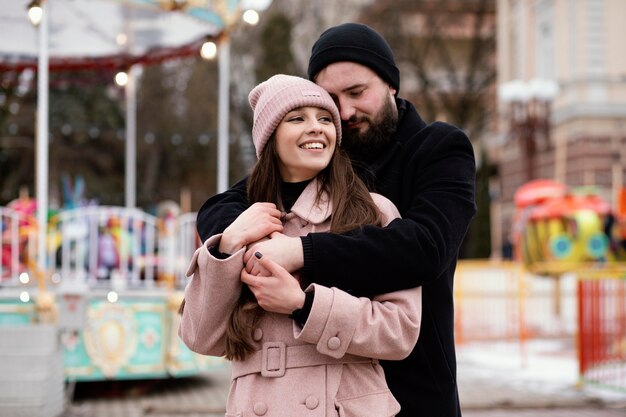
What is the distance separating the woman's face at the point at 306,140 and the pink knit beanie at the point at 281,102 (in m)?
0.02

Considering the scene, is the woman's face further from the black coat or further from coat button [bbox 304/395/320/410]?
coat button [bbox 304/395/320/410]

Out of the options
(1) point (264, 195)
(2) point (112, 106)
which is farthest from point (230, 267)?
(2) point (112, 106)

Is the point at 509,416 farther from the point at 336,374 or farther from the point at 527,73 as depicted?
the point at 527,73

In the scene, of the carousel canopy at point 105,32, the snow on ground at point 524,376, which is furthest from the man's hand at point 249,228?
the carousel canopy at point 105,32

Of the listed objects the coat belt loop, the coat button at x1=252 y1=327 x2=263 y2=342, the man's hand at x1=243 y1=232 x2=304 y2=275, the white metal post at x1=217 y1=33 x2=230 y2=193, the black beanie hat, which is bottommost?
the coat belt loop

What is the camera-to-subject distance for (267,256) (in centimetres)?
210

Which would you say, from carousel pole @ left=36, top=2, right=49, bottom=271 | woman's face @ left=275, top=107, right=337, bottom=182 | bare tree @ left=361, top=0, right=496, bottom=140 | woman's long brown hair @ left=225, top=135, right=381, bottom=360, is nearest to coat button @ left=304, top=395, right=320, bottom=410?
woman's long brown hair @ left=225, top=135, right=381, bottom=360

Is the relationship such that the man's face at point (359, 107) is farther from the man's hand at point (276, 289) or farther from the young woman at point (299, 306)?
the man's hand at point (276, 289)

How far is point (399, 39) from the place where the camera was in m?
32.0

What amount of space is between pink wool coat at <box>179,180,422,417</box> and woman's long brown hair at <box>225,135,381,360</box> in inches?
1.2

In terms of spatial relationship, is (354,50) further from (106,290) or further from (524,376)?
(524,376)

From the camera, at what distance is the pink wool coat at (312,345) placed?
Result: 2.08 m

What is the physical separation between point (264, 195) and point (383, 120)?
0.42 meters

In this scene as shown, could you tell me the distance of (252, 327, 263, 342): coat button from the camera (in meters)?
2.15
